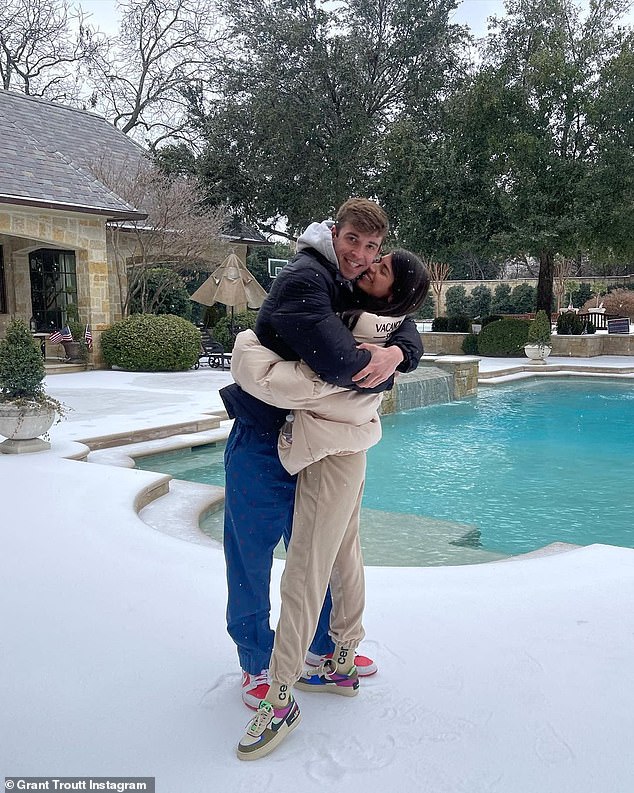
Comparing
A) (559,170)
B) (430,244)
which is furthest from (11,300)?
(559,170)

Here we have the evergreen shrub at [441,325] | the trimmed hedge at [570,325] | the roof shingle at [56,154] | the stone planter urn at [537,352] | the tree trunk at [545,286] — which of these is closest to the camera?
the roof shingle at [56,154]

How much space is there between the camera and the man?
6.35 feet

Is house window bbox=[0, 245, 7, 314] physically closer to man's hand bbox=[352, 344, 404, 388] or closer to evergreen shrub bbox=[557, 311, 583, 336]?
evergreen shrub bbox=[557, 311, 583, 336]

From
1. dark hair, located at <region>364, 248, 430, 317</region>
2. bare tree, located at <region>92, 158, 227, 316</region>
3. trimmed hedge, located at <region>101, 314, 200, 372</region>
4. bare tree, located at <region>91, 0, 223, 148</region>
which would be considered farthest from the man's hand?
bare tree, located at <region>91, 0, 223, 148</region>

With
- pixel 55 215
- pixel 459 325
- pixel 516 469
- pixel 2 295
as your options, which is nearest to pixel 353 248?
pixel 516 469

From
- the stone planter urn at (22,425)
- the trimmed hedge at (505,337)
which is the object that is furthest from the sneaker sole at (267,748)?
the trimmed hedge at (505,337)

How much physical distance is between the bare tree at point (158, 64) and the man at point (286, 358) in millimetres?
25021

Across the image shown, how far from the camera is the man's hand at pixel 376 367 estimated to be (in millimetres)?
1995

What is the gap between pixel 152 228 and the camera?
1598 centimetres

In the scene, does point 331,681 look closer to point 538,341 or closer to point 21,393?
point 21,393

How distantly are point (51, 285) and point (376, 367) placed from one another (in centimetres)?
1590

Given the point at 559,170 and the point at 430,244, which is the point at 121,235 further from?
the point at 559,170

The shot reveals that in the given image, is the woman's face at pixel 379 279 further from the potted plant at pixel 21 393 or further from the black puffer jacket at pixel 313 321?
the potted plant at pixel 21 393

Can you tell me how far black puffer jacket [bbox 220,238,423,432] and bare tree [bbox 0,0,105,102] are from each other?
92.6ft
